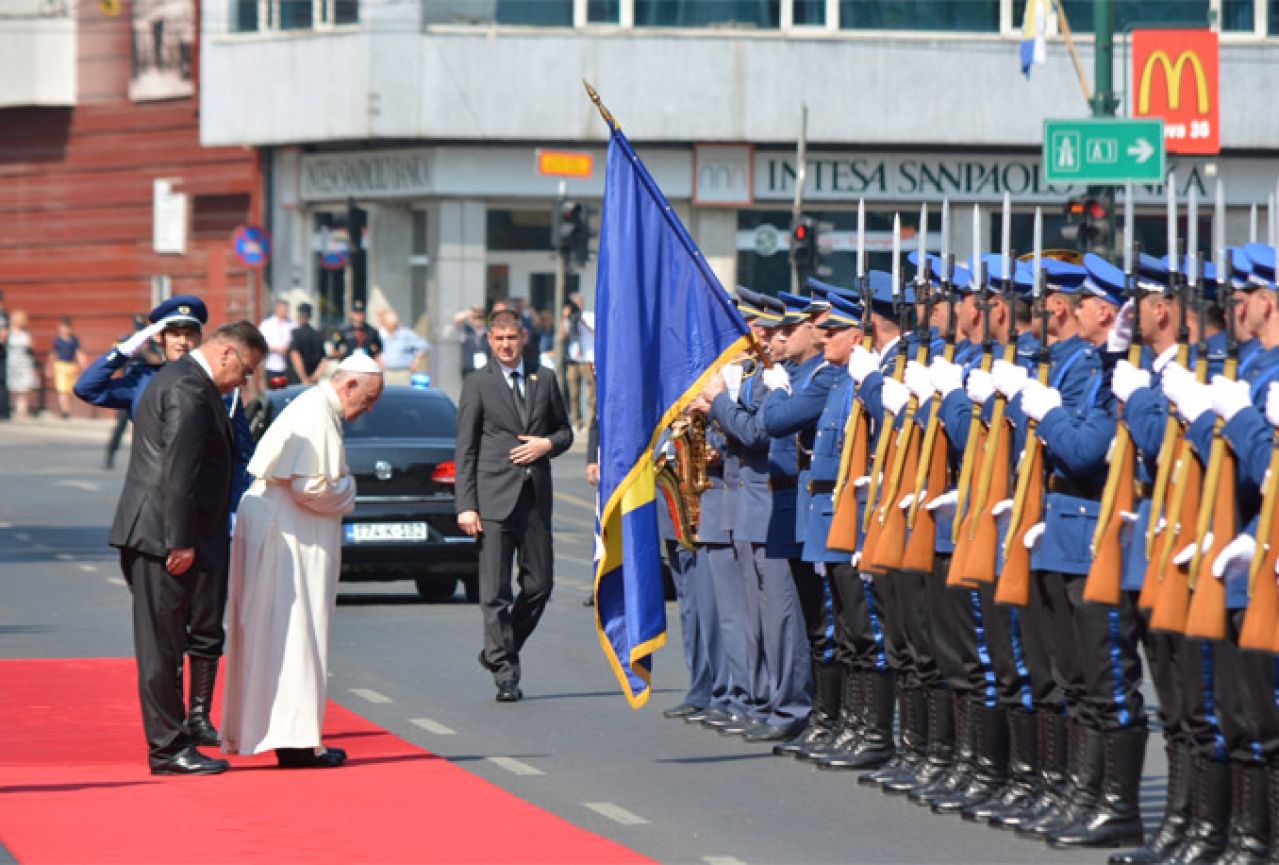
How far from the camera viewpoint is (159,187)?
50969 millimetres

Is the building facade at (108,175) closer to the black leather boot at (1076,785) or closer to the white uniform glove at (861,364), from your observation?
the white uniform glove at (861,364)

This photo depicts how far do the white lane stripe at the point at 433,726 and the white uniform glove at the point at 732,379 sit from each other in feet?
6.92

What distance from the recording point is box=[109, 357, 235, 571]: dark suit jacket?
39.5 ft

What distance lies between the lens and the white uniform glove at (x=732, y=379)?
43.9 ft

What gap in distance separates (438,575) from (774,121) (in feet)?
82.8

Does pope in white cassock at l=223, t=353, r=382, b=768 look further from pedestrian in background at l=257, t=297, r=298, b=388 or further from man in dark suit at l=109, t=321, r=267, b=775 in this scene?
pedestrian in background at l=257, t=297, r=298, b=388

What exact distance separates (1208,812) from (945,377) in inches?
88.5

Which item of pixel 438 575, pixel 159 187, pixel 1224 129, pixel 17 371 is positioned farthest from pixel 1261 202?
pixel 438 575

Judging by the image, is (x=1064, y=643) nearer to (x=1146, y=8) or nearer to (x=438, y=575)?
(x=438, y=575)

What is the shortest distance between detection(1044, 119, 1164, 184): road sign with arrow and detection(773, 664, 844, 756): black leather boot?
12469mm

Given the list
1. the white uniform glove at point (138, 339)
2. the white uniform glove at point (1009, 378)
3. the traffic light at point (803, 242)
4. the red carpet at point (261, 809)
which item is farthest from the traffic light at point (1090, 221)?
the white uniform glove at point (1009, 378)

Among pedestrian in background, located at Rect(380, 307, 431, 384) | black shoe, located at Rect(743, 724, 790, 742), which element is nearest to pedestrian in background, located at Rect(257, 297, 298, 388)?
pedestrian in background, located at Rect(380, 307, 431, 384)

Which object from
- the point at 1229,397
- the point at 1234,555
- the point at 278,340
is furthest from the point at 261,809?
the point at 278,340

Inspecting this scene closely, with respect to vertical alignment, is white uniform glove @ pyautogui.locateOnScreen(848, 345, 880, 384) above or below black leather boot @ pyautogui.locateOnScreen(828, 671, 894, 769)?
above
